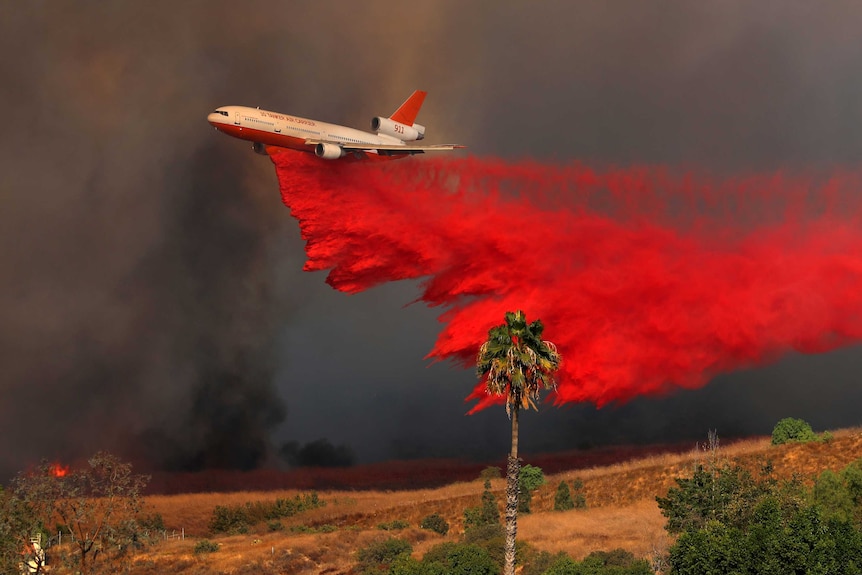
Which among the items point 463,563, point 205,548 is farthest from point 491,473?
point 463,563

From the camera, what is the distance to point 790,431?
3748 inches

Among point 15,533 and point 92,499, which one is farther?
point 92,499

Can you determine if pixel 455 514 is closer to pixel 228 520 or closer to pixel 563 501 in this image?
pixel 563 501

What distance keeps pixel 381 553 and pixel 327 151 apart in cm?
2803

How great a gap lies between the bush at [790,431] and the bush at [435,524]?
1240 inches

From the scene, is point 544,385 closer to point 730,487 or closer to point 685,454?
point 730,487

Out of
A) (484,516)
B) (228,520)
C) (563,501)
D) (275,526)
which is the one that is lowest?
(275,526)

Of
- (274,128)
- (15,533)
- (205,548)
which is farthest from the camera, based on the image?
(274,128)

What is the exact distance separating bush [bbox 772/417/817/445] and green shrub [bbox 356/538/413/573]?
38789 millimetres

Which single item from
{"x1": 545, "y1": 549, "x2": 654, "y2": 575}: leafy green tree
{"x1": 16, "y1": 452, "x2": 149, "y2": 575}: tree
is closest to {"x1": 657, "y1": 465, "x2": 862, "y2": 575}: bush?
{"x1": 545, "y1": 549, "x2": 654, "y2": 575}: leafy green tree

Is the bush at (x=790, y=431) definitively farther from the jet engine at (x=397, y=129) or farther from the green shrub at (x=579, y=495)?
the jet engine at (x=397, y=129)

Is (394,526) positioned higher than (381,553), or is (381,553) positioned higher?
(394,526)

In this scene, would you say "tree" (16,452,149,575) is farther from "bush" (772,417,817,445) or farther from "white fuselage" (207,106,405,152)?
"bush" (772,417,817,445)

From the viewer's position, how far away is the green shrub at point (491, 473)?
103000mm
